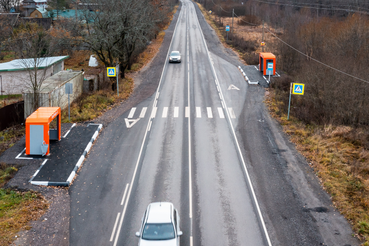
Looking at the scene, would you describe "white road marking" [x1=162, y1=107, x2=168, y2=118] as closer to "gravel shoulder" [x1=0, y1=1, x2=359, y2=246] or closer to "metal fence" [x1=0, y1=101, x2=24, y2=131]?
"gravel shoulder" [x1=0, y1=1, x2=359, y2=246]

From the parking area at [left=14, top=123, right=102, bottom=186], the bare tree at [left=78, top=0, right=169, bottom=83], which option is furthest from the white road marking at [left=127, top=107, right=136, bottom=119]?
the bare tree at [left=78, top=0, right=169, bottom=83]

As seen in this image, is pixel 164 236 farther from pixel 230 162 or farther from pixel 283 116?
pixel 283 116

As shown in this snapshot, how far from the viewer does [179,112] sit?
2477 cm

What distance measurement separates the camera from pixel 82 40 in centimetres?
2656

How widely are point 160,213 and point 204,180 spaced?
4779 millimetres

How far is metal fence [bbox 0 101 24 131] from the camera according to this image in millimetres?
21344

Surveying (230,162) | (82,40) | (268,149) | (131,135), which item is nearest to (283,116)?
(268,149)

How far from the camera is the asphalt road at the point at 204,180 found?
1259 cm

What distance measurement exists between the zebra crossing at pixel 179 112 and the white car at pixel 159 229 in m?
12.7

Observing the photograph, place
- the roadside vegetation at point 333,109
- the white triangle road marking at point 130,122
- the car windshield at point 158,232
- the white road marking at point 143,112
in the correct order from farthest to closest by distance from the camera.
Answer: the white road marking at point 143,112 < the white triangle road marking at point 130,122 < the roadside vegetation at point 333,109 < the car windshield at point 158,232

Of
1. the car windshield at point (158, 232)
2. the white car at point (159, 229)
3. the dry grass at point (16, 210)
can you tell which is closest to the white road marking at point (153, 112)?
the dry grass at point (16, 210)

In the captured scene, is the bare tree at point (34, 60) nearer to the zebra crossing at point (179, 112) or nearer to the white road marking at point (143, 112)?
the zebra crossing at point (179, 112)

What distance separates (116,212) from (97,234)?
4.82 ft

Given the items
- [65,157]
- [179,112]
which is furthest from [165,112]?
[65,157]
